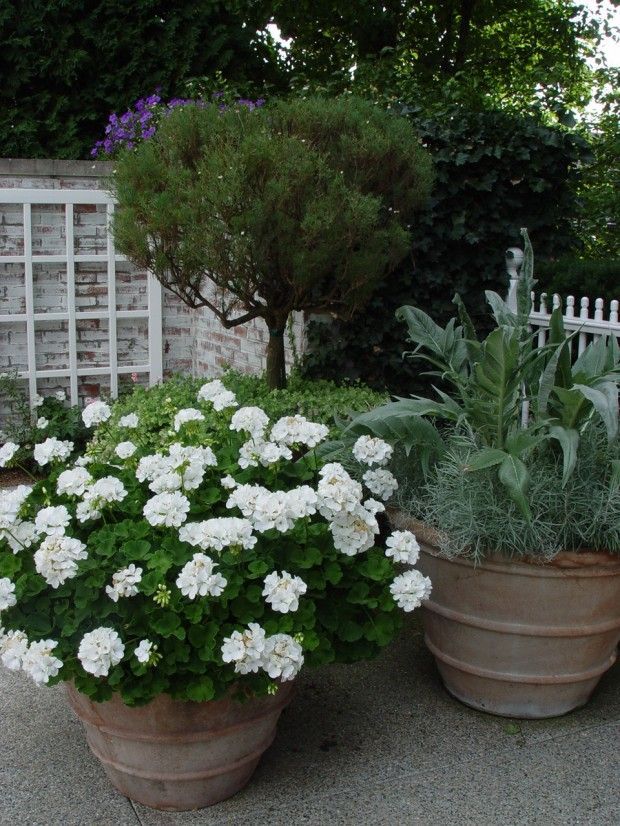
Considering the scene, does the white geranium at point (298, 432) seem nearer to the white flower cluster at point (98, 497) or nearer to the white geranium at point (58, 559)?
the white flower cluster at point (98, 497)

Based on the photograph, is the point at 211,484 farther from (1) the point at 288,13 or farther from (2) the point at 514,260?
(1) the point at 288,13

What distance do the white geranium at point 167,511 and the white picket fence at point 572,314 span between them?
213 cm

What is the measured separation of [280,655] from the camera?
2266 mm

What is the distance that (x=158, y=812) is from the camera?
8.24 feet

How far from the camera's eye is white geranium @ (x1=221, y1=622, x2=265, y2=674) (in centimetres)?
220

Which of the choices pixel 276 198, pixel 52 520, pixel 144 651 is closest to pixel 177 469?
pixel 52 520

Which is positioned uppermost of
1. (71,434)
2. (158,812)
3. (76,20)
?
(76,20)

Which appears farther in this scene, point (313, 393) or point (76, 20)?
point (76, 20)

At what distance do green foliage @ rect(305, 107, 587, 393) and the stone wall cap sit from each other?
198cm

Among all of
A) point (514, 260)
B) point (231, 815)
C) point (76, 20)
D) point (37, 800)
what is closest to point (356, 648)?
point (231, 815)

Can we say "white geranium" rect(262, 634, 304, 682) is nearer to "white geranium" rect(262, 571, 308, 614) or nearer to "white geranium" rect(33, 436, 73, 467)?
"white geranium" rect(262, 571, 308, 614)

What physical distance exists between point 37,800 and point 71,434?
357 cm

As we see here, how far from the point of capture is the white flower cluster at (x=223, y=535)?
229 centimetres

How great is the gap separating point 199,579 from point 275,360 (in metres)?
2.57
